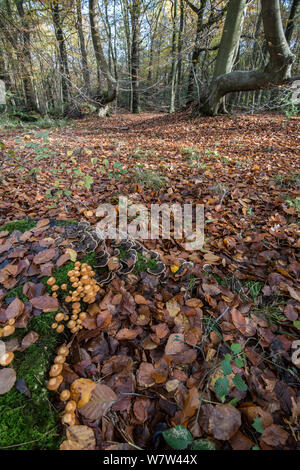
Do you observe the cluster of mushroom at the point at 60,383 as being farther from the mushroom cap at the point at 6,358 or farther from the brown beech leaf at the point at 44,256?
the brown beech leaf at the point at 44,256

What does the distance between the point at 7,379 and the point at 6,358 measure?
0.10 metres

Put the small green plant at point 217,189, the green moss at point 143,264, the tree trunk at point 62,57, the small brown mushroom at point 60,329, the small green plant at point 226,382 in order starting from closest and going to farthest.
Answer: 1. the small green plant at point 226,382
2. the small brown mushroom at point 60,329
3. the green moss at point 143,264
4. the tree trunk at point 62,57
5. the small green plant at point 217,189

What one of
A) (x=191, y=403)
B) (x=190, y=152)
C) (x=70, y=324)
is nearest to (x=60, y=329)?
(x=70, y=324)

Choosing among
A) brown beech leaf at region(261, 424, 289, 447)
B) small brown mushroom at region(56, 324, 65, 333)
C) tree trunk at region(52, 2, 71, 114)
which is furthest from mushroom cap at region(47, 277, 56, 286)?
tree trunk at region(52, 2, 71, 114)

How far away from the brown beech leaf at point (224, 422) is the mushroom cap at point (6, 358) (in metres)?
1.17

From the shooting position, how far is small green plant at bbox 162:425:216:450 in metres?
1.14

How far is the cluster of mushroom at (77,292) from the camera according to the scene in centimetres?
151

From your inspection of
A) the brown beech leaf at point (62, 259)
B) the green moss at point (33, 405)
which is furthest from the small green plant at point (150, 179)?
the green moss at point (33, 405)

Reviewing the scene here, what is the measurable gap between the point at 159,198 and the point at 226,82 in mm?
7326

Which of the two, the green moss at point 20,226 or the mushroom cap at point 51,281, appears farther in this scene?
the green moss at point 20,226

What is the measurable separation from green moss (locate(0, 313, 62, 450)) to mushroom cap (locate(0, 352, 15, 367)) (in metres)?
0.07

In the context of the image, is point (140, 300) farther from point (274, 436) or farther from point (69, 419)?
point (274, 436)

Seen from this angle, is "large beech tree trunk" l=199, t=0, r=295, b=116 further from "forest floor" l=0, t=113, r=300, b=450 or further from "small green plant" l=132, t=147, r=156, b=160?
"forest floor" l=0, t=113, r=300, b=450

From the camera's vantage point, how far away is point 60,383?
4.25 feet
